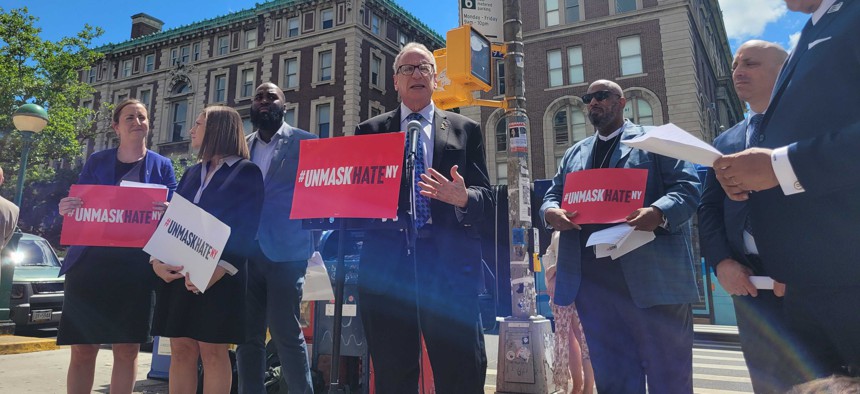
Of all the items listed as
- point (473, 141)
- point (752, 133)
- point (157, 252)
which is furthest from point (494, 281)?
point (157, 252)

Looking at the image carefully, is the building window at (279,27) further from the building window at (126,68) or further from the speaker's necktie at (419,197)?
the speaker's necktie at (419,197)

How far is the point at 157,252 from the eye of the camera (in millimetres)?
3000

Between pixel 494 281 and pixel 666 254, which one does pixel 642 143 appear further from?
pixel 666 254

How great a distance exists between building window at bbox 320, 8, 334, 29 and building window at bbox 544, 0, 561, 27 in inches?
515

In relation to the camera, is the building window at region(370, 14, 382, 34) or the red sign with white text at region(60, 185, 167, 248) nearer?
the red sign with white text at region(60, 185, 167, 248)

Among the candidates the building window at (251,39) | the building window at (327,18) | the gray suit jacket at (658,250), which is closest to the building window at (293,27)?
the building window at (327,18)

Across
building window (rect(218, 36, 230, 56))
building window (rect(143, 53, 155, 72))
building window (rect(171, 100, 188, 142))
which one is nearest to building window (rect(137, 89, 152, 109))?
building window (rect(143, 53, 155, 72))

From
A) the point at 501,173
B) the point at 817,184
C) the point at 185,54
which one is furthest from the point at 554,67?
the point at 817,184

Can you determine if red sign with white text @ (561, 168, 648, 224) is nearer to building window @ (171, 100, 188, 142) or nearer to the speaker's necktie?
the speaker's necktie

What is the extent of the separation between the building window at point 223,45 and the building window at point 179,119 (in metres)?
4.44

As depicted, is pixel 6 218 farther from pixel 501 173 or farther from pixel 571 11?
pixel 571 11

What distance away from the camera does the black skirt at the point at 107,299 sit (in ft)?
11.3

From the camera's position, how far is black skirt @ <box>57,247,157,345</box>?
136 inches

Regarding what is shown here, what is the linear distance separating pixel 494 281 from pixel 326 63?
102 feet
